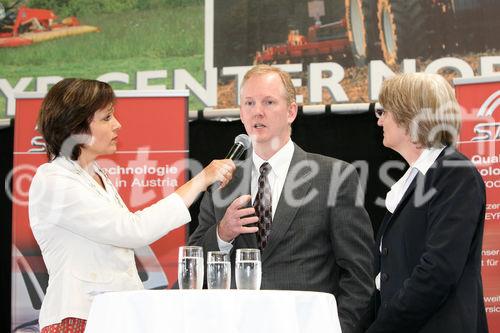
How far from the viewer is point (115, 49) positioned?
6.93 metres

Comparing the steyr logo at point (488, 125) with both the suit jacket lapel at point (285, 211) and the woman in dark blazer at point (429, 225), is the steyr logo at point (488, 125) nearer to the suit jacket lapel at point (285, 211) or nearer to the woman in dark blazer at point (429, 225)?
the suit jacket lapel at point (285, 211)

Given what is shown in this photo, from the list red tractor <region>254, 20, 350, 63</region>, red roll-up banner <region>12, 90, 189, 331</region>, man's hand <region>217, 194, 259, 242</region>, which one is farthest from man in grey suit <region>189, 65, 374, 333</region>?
red tractor <region>254, 20, 350, 63</region>

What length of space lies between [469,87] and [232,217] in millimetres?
2495

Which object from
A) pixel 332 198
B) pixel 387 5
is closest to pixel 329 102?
pixel 387 5

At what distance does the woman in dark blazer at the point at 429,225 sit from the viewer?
2.59m

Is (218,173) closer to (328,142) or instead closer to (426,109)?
(426,109)

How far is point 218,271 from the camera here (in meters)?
2.49

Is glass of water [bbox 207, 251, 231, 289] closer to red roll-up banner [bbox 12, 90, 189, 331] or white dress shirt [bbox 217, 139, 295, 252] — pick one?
white dress shirt [bbox 217, 139, 295, 252]

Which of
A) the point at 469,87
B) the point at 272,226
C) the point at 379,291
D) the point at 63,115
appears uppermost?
the point at 469,87

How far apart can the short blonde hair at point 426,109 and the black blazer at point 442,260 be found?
0.39 ft

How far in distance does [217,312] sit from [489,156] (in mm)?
3164

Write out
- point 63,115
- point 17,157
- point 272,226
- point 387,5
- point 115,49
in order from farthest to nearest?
point 115,49 < point 387,5 < point 17,157 < point 272,226 < point 63,115

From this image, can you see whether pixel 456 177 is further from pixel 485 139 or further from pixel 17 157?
pixel 17 157

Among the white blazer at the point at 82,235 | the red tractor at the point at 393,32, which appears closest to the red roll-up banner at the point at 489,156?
the red tractor at the point at 393,32
